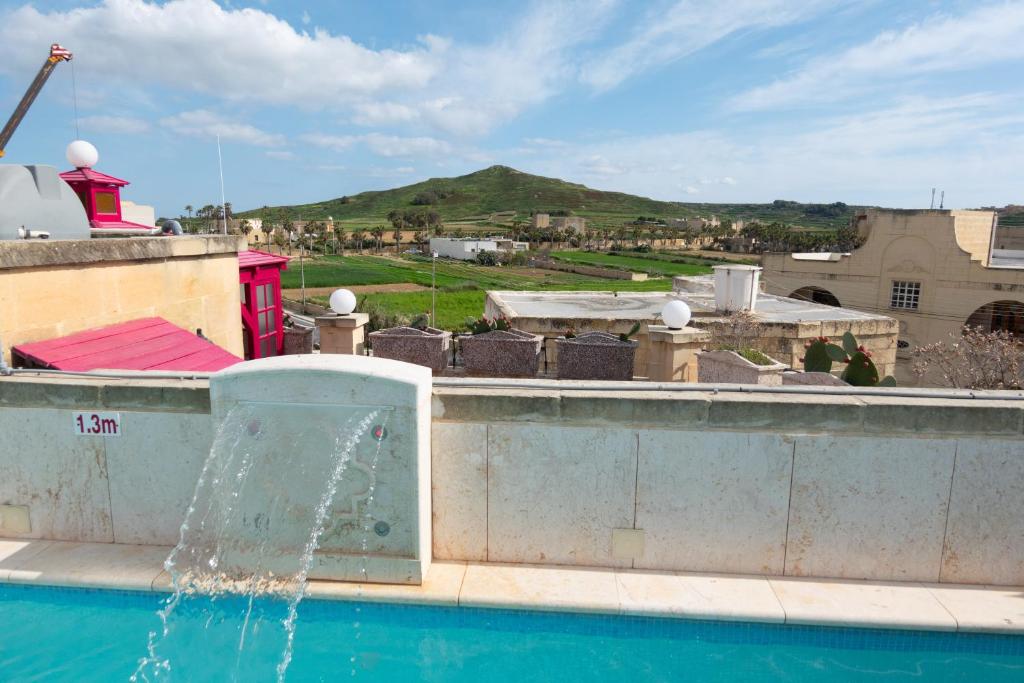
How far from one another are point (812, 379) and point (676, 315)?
2.34 m

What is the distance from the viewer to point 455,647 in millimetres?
4625

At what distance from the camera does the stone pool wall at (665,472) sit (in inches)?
189

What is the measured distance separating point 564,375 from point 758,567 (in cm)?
698

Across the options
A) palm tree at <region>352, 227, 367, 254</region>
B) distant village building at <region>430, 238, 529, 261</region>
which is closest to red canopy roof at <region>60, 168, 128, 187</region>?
distant village building at <region>430, 238, 529, 261</region>

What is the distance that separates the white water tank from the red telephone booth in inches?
437

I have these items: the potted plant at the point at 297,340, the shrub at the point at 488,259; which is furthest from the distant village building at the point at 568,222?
the potted plant at the point at 297,340

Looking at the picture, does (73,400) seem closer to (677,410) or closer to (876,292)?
(677,410)

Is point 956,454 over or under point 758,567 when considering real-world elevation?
over

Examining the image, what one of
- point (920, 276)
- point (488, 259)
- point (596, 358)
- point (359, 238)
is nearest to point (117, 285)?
point (596, 358)

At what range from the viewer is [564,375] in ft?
38.9

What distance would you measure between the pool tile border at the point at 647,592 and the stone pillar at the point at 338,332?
6.39 metres

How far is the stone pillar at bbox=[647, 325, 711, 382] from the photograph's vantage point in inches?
426

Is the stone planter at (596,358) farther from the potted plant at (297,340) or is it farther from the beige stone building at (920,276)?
the beige stone building at (920,276)

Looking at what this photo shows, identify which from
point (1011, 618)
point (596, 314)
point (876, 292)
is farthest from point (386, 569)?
point (876, 292)
